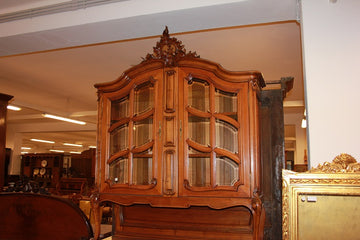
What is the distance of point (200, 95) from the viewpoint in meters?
2.31

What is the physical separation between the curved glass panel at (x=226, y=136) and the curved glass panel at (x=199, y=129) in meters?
0.07

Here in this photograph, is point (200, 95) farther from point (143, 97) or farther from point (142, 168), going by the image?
point (142, 168)

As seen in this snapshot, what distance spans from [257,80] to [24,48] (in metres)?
2.21

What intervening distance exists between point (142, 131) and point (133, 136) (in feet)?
0.25

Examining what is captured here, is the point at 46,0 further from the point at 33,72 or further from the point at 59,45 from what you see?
A: the point at 33,72

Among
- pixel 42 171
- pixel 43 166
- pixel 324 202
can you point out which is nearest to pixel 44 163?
pixel 43 166

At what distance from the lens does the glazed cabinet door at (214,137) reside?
7.06 ft

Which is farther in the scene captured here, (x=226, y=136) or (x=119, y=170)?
(x=119, y=170)

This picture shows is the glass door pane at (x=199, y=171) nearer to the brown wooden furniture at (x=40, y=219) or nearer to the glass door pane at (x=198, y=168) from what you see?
the glass door pane at (x=198, y=168)

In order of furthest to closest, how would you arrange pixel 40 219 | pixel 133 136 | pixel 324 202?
pixel 40 219
pixel 133 136
pixel 324 202

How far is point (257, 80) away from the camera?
2.22 meters

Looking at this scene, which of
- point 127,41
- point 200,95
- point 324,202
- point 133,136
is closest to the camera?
point 324,202

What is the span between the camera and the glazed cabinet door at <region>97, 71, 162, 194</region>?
2.33 metres

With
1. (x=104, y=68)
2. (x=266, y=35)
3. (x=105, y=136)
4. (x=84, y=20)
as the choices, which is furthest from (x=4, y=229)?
(x=266, y=35)
